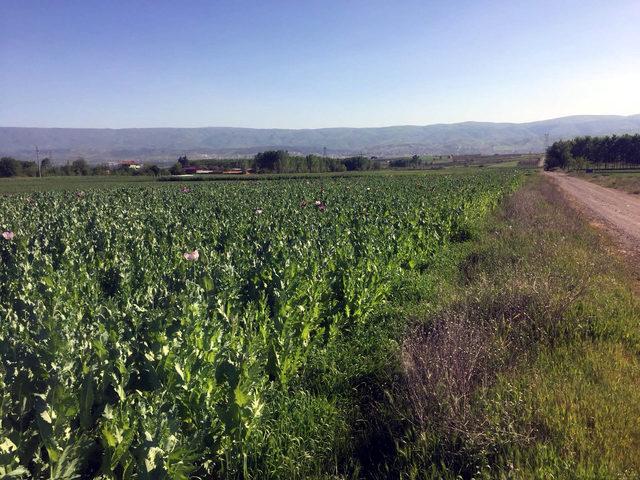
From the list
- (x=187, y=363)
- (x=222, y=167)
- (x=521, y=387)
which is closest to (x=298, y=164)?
(x=222, y=167)

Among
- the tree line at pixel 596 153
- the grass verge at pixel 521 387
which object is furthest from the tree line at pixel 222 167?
the grass verge at pixel 521 387

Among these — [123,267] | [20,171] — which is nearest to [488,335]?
[123,267]

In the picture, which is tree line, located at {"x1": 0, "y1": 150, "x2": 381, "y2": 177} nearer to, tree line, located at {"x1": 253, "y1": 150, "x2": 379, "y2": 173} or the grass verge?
tree line, located at {"x1": 253, "y1": 150, "x2": 379, "y2": 173}

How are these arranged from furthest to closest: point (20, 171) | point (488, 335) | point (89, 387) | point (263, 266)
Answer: point (20, 171) → point (263, 266) → point (488, 335) → point (89, 387)

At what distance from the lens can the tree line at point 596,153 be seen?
107750 millimetres

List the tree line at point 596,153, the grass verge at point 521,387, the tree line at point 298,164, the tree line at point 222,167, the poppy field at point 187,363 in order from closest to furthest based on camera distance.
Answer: the poppy field at point 187,363, the grass verge at point 521,387, the tree line at point 222,167, the tree line at point 298,164, the tree line at point 596,153

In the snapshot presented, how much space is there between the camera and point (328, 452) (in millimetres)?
4566

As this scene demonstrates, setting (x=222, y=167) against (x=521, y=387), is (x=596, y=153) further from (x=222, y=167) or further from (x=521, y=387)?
(x=521, y=387)

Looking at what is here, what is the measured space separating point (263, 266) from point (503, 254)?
6.57m

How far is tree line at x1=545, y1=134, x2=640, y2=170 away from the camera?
107750 mm

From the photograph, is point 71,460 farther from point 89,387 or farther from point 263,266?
point 263,266

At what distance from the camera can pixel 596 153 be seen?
11525 centimetres

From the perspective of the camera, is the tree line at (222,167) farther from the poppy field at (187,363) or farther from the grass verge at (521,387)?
the grass verge at (521,387)

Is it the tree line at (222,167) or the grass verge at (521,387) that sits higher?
the tree line at (222,167)
